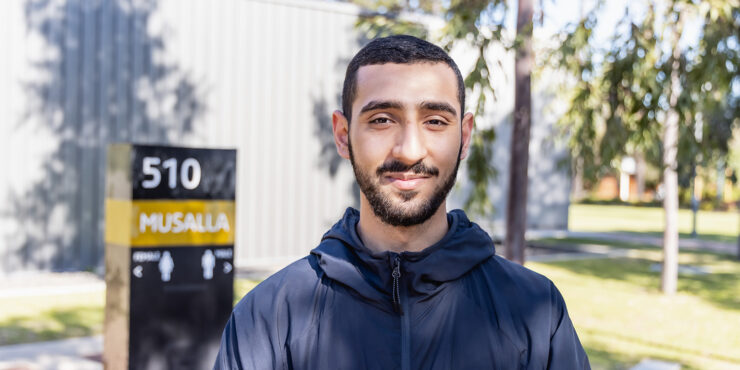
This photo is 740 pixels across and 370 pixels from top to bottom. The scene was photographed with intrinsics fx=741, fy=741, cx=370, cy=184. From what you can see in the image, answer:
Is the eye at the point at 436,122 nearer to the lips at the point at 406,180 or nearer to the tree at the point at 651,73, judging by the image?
the lips at the point at 406,180

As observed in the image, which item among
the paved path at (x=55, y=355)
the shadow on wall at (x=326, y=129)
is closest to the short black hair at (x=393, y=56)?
the paved path at (x=55, y=355)

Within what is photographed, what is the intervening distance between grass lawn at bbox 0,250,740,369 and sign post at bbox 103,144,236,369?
252 cm

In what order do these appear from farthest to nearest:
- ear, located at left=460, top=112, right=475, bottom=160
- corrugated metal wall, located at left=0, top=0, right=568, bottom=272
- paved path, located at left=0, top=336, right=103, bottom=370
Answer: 1. corrugated metal wall, located at left=0, top=0, right=568, bottom=272
2. paved path, located at left=0, top=336, right=103, bottom=370
3. ear, located at left=460, top=112, right=475, bottom=160

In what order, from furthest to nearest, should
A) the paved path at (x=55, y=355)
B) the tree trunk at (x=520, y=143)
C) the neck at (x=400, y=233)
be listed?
the tree trunk at (x=520, y=143), the paved path at (x=55, y=355), the neck at (x=400, y=233)

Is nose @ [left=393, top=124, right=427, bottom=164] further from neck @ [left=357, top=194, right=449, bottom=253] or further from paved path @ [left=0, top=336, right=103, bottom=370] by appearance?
paved path @ [left=0, top=336, right=103, bottom=370]

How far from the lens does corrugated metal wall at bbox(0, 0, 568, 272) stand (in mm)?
11312

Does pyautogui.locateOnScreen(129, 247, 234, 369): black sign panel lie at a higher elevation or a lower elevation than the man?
lower

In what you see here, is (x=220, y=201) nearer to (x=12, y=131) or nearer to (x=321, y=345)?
(x=321, y=345)

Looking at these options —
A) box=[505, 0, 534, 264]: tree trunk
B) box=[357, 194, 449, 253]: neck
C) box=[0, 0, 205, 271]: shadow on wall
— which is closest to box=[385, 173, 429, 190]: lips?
box=[357, 194, 449, 253]: neck

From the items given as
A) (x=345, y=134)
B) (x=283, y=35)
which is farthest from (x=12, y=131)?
(x=345, y=134)

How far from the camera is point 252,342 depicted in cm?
167

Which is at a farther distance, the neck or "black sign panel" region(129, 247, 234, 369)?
"black sign panel" region(129, 247, 234, 369)

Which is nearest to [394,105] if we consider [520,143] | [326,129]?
[520,143]

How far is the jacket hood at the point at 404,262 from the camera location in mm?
1714
